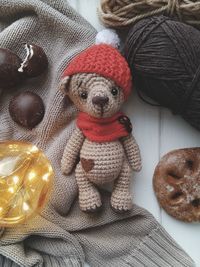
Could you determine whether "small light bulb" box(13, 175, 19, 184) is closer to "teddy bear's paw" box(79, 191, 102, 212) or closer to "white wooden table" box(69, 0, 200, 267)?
"teddy bear's paw" box(79, 191, 102, 212)

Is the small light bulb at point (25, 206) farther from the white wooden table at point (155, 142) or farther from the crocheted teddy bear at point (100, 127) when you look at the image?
the white wooden table at point (155, 142)

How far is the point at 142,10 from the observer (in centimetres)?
88

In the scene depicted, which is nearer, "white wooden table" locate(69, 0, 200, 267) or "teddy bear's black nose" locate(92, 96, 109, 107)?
"teddy bear's black nose" locate(92, 96, 109, 107)

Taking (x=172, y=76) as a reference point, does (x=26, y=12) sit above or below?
above

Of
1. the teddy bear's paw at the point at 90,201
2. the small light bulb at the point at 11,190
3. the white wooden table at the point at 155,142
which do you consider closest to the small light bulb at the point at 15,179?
the small light bulb at the point at 11,190

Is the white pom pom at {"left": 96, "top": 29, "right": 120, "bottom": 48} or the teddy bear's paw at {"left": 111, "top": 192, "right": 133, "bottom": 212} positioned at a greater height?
the white pom pom at {"left": 96, "top": 29, "right": 120, "bottom": 48}

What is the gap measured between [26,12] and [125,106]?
0.26 metres

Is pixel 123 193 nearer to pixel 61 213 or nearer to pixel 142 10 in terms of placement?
pixel 61 213

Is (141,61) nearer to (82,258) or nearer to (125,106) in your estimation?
(125,106)

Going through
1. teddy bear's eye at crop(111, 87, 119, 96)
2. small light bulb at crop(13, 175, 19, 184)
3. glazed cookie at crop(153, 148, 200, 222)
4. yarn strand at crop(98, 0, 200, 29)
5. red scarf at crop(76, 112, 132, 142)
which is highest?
yarn strand at crop(98, 0, 200, 29)

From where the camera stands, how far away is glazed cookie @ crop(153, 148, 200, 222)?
90 centimetres

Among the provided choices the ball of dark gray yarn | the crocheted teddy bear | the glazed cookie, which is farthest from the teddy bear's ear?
the glazed cookie

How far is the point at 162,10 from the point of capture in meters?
0.87

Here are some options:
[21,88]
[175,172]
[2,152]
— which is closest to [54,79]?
[21,88]
